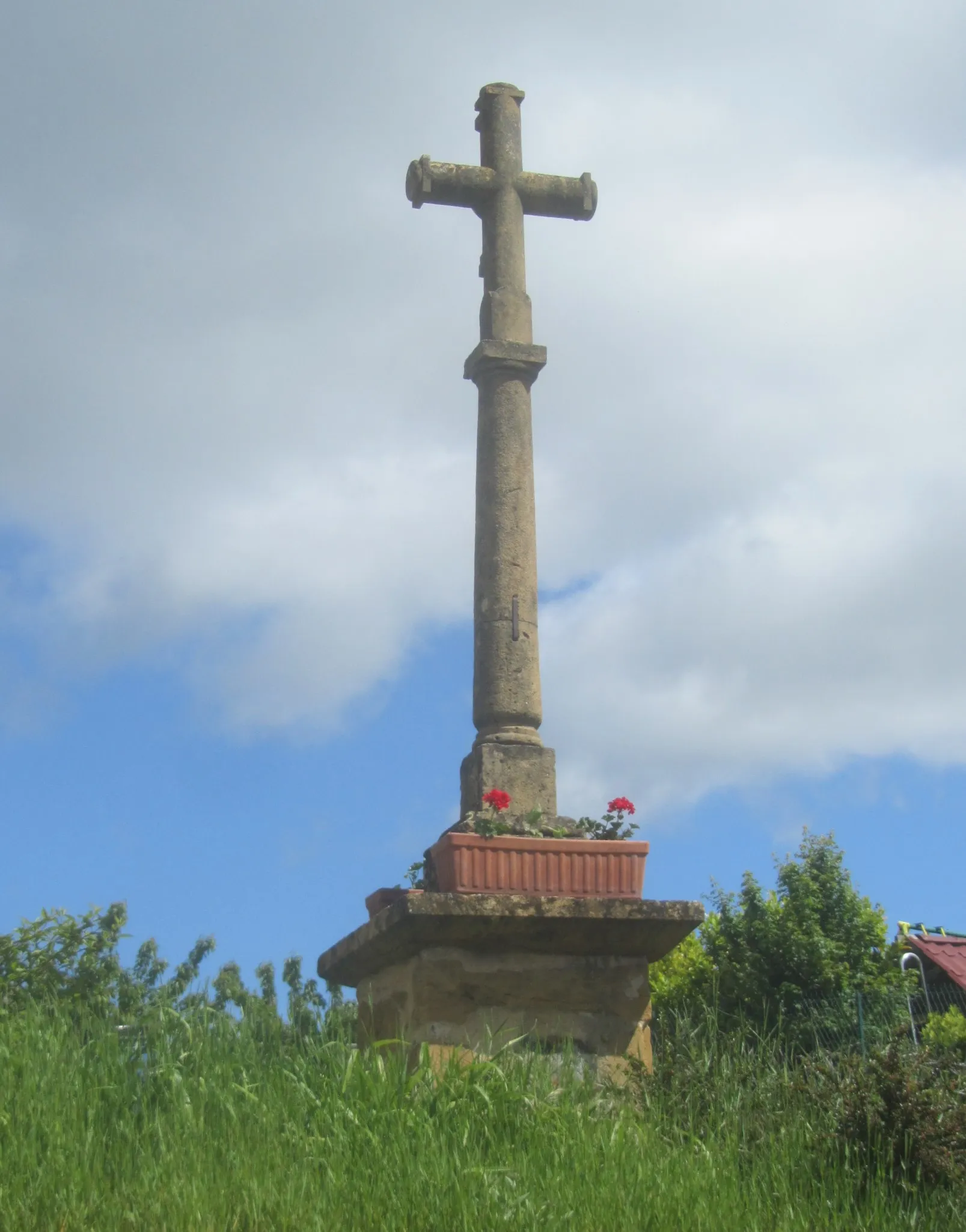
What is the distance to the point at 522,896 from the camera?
19.6 ft

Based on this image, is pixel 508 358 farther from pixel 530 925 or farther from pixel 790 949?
pixel 790 949

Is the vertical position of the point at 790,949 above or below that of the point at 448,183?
below

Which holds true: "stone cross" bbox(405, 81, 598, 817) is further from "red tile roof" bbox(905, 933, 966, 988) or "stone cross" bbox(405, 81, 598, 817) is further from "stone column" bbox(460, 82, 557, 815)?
"red tile roof" bbox(905, 933, 966, 988)

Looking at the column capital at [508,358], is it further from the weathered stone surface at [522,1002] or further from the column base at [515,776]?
the weathered stone surface at [522,1002]

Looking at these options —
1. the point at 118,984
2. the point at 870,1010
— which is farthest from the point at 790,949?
the point at 118,984

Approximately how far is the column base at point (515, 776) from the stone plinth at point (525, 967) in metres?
0.88

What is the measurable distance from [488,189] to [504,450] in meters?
1.68

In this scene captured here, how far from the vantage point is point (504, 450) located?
762 centimetres

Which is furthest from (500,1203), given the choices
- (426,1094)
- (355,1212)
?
(426,1094)

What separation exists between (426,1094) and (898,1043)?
1878 mm

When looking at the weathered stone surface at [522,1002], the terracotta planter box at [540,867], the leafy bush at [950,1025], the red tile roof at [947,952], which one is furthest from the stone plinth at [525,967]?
the red tile roof at [947,952]

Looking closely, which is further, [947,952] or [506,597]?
[947,952]

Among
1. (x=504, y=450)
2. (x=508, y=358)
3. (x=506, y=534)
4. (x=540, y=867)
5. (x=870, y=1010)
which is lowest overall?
(x=540, y=867)

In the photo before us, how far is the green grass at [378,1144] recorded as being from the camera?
4.36 metres
